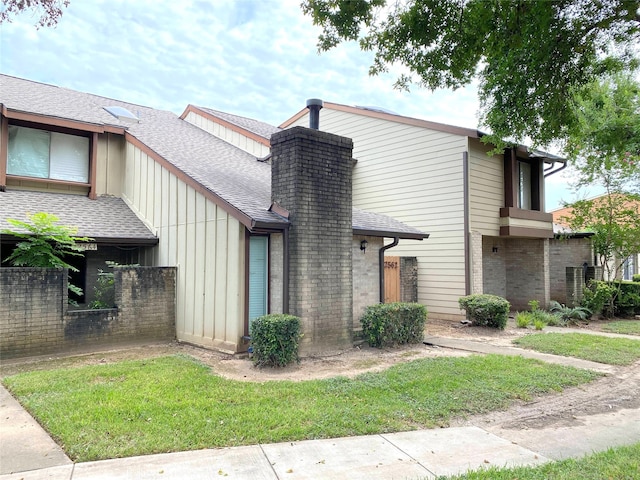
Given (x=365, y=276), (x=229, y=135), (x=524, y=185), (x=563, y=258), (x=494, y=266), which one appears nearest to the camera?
(x=365, y=276)

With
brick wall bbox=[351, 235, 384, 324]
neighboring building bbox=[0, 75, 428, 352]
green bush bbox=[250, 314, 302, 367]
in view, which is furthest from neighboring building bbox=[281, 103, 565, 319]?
green bush bbox=[250, 314, 302, 367]

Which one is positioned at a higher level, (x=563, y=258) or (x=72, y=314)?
(x=563, y=258)

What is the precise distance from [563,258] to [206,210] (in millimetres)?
13880

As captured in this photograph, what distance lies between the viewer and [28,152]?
11.7 metres

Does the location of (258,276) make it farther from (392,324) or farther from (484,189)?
(484,189)

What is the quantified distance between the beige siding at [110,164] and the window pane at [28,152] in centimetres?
131

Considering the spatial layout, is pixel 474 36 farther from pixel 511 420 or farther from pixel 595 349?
pixel 595 349

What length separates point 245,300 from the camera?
26.7 feet

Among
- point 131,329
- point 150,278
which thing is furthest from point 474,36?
point 131,329

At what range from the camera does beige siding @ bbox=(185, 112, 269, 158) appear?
15836 millimetres

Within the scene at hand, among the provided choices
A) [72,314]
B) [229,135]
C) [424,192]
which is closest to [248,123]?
[229,135]

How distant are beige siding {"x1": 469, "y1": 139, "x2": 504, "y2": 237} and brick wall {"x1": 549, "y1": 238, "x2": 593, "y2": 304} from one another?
4108mm

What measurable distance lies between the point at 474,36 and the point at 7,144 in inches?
455

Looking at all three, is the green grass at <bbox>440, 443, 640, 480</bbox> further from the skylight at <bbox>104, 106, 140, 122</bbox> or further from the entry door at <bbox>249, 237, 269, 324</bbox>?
the skylight at <bbox>104, 106, 140, 122</bbox>
